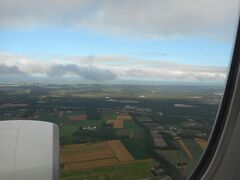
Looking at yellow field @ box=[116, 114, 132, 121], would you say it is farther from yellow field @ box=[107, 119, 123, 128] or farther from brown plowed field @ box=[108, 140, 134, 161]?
brown plowed field @ box=[108, 140, 134, 161]

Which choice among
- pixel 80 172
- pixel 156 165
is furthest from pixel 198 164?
pixel 80 172

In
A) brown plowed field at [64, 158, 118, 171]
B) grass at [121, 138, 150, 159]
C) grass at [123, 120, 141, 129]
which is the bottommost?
brown plowed field at [64, 158, 118, 171]

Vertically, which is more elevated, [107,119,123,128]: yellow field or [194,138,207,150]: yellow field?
[107,119,123,128]: yellow field

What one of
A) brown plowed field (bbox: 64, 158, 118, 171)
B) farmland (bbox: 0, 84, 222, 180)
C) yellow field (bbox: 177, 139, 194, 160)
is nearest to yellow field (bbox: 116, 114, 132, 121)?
farmland (bbox: 0, 84, 222, 180)

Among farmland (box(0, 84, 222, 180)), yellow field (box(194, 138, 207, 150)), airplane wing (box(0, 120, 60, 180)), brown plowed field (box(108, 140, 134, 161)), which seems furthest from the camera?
yellow field (box(194, 138, 207, 150))

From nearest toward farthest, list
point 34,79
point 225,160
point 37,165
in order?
1. point 37,165
2. point 34,79
3. point 225,160

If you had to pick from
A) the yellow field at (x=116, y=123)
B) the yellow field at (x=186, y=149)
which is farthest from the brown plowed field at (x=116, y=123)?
the yellow field at (x=186, y=149)

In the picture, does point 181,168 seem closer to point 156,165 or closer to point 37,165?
point 156,165

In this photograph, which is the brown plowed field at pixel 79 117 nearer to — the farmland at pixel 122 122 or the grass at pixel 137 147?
the farmland at pixel 122 122

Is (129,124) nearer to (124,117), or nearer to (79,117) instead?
(124,117)
